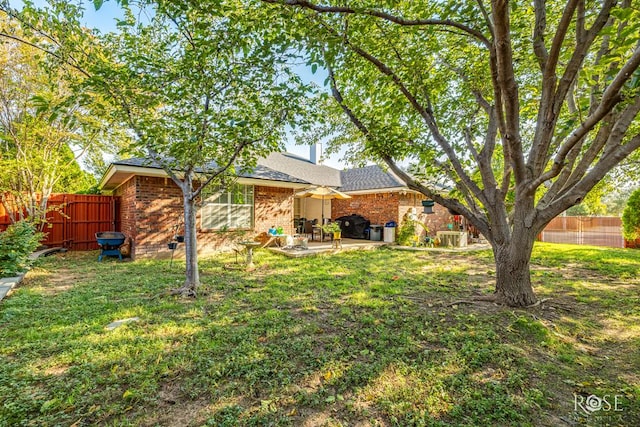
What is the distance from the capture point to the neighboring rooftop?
1393 cm

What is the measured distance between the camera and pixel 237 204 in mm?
10875

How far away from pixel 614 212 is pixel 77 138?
74743mm

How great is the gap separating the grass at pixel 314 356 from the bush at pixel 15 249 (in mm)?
1129

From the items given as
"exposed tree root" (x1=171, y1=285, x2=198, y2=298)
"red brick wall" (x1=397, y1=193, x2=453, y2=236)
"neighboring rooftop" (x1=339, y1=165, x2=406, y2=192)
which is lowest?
"exposed tree root" (x1=171, y1=285, x2=198, y2=298)

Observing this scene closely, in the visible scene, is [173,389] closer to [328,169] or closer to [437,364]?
[437,364]

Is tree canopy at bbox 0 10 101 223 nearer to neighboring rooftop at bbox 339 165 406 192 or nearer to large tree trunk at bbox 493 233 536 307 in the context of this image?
neighboring rooftop at bbox 339 165 406 192

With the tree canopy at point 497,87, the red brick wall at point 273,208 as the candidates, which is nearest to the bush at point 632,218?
the tree canopy at point 497,87

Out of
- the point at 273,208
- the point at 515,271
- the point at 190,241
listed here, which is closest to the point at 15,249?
the point at 190,241

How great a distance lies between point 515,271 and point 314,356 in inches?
143

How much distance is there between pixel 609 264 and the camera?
8.60 m

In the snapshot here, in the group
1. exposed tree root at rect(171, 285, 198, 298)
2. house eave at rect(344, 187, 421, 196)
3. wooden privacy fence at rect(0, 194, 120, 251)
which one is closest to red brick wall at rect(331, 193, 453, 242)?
house eave at rect(344, 187, 421, 196)

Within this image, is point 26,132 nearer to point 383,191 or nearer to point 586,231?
point 383,191

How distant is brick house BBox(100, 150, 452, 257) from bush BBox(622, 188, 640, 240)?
7.50 metres

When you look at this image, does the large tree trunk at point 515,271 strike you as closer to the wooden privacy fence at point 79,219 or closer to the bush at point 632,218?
the bush at point 632,218
